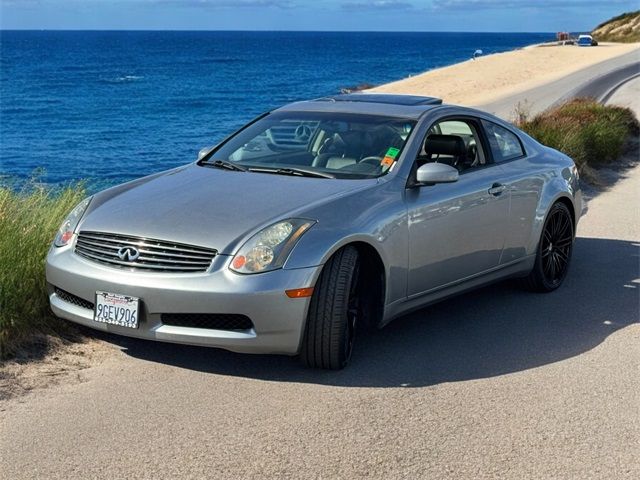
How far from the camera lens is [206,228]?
5359mm

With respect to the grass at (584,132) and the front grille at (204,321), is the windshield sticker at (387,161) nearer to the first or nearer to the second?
the front grille at (204,321)

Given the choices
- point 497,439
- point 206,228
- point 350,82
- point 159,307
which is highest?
point 206,228

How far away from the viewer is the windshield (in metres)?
6.34

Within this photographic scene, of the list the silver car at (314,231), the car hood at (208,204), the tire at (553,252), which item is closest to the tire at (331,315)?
the silver car at (314,231)

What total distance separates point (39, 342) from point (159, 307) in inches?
44.5

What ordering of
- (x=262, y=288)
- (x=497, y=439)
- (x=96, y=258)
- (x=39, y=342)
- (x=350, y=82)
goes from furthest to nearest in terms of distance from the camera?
1. (x=350, y=82)
2. (x=39, y=342)
3. (x=96, y=258)
4. (x=262, y=288)
5. (x=497, y=439)

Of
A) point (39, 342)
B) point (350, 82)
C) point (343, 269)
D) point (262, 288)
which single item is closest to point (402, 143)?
point (343, 269)

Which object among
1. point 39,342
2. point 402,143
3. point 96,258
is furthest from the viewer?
point 402,143

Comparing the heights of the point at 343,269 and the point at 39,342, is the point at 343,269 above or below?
above

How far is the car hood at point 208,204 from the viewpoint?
5.34m

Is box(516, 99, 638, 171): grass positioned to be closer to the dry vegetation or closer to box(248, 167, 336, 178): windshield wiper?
box(248, 167, 336, 178): windshield wiper

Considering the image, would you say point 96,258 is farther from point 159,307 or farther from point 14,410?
point 14,410

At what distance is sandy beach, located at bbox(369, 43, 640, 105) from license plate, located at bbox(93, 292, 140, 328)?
35.6m

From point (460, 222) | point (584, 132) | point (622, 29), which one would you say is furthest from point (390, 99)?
point (622, 29)
